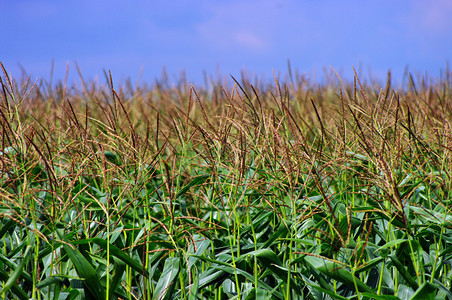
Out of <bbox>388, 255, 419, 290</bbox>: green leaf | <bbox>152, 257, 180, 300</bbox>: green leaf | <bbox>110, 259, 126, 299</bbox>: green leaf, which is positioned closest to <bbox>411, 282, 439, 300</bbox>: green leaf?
<bbox>388, 255, 419, 290</bbox>: green leaf

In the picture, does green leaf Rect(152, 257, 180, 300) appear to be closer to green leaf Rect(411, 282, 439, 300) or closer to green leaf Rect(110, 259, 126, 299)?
green leaf Rect(110, 259, 126, 299)

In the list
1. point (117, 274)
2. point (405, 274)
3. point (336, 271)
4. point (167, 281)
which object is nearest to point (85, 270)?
point (117, 274)

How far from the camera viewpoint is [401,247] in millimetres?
1700

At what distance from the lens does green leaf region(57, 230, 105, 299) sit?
1.52 metres

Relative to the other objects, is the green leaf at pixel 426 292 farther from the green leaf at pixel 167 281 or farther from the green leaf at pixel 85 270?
the green leaf at pixel 85 270

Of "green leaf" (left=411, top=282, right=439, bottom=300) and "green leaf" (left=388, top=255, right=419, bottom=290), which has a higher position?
"green leaf" (left=388, top=255, right=419, bottom=290)

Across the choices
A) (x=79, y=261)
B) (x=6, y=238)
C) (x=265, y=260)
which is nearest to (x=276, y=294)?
(x=265, y=260)

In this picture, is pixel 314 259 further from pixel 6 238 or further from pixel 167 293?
pixel 6 238

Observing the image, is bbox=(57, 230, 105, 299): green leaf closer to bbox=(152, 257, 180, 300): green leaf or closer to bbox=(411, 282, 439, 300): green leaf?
bbox=(152, 257, 180, 300): green leaf

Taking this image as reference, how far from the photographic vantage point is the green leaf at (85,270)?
5.00 ft

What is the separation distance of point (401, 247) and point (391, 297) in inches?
12.6

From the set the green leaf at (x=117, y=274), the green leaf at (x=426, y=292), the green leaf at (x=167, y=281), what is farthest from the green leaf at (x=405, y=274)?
the green leaf at (x=117, y=274)

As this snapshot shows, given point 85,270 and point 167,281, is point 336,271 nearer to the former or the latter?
point 167,281

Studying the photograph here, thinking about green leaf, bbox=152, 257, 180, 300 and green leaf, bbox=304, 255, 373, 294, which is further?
green leaf, bbox=152, 257, 180, 300
